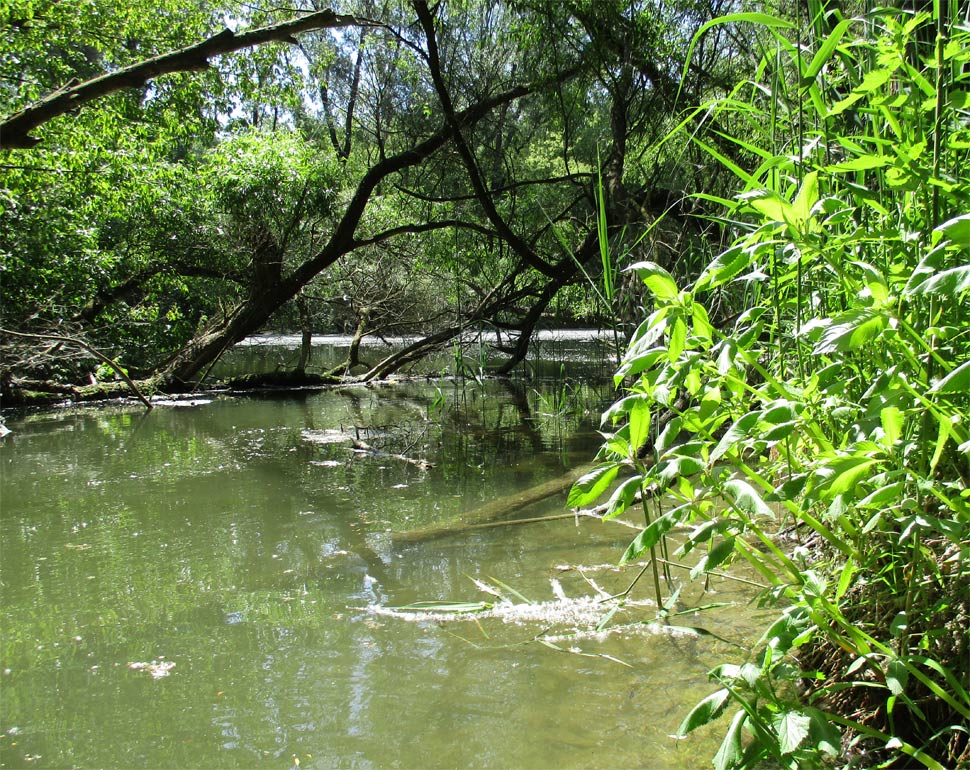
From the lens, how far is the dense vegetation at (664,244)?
1.16 meters

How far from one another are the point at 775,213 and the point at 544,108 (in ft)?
23.6

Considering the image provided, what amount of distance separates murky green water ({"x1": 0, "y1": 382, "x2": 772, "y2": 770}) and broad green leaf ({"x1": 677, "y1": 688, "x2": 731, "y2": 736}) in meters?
0.65

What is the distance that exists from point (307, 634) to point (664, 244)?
3.32m

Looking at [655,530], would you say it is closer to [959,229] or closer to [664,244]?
[959,229]

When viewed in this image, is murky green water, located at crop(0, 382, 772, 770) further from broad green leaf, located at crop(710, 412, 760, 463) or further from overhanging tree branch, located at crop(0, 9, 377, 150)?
overhanging tree branch, located at crop(0, 9, 377, 150)

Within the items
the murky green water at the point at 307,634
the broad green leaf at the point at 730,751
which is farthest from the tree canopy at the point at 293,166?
the broad green leaf at the point at 730,751

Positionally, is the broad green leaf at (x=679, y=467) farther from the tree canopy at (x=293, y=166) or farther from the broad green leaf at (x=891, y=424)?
the tree canopy at (x=293, y=166)

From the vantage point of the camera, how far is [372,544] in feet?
11.5

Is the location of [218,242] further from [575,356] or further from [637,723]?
[637,723]

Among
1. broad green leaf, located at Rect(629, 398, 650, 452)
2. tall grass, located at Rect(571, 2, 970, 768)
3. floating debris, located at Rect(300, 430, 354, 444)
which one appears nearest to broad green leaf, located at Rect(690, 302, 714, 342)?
tall grass, located at Rect(571, 2, 970, 768)

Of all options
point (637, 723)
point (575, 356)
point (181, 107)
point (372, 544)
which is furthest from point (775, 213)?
point (575, 356)

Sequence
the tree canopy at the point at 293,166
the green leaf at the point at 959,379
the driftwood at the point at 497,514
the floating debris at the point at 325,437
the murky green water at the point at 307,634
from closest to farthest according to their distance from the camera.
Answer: the green leaf at the point at 959,379 < the murky green water at the point at 307,634 < the driftwood at the point at 497,514 < the tree canopy at the point at 293,166 < the floating debris at the point at 325,437

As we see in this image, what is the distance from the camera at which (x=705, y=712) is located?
1.10m

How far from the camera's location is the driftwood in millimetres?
3572
